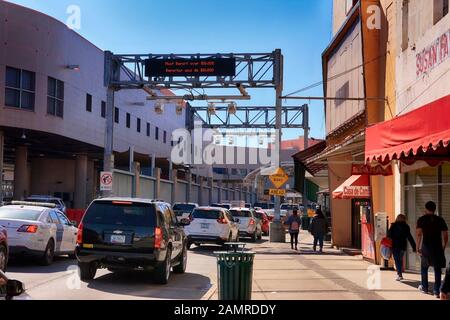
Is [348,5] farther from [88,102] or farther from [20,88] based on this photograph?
[88,102]

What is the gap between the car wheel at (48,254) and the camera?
50.4ft

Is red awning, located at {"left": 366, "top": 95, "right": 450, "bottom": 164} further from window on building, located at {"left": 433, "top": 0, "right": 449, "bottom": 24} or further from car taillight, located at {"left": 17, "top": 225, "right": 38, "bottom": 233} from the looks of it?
car taillight, located at {"left": 17, "top": 225, "right": 38, "bottom": 233}

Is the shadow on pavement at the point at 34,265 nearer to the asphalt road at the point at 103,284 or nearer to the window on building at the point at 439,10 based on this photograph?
the asphalt road at the point at 103,284

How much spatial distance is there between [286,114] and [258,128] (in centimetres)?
268

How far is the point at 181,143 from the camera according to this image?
63406mm

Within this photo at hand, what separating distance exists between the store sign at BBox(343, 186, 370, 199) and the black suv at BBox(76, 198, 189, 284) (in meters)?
8.35

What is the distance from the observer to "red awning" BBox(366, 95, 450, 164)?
373 inches

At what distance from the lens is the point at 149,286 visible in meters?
12.8

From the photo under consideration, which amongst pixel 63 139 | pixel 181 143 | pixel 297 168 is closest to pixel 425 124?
pixel 297 168

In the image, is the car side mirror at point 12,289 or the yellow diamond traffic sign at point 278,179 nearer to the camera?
the car side mirror at point 12,289

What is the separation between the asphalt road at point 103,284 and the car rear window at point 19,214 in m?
1.18

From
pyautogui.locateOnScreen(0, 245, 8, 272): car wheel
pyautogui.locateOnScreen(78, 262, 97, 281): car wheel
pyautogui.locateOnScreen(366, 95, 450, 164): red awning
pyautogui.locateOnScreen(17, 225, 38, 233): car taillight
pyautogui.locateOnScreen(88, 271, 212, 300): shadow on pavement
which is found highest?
pyautogui.locateOnScreen(366, 95, 450, 164): red awning

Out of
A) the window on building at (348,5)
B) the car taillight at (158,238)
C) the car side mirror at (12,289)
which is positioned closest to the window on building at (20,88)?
the window on building at (348,5)

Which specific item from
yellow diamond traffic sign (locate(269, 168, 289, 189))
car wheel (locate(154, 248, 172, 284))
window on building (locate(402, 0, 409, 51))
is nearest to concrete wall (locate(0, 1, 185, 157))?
yellow diamond traffic sign (locate(269, 168, 289, 189))
